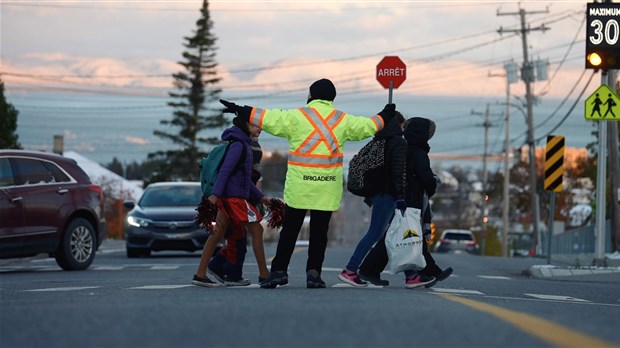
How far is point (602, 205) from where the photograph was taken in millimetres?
22422

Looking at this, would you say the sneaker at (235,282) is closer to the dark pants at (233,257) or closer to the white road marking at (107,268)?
the dark pants at (233,257)

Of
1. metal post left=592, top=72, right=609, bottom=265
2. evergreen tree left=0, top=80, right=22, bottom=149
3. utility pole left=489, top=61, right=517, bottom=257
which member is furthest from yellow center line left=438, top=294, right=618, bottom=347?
utility pole left=489, top=61, right=517, bottom=257

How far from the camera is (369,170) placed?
12836 millimetres

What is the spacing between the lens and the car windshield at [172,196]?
A: 81.0 feet

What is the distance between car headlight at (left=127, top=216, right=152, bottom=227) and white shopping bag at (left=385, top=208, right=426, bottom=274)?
1147 cm

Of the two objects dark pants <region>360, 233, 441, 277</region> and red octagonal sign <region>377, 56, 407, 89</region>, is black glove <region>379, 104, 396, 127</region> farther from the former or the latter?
red octagonal sign <region>377, 56, 407, 89</region>

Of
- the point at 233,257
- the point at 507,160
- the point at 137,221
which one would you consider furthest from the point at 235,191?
the point at 507,160

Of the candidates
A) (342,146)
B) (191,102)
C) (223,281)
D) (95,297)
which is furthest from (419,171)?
(191,102)

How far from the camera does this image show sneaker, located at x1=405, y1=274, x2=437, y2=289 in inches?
520

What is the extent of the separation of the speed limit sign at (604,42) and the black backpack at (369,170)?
9015 millimetres

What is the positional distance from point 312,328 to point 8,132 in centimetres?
4510

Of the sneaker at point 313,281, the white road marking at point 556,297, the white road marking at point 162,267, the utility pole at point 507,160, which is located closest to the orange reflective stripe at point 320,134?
the sneaker at point 313,281

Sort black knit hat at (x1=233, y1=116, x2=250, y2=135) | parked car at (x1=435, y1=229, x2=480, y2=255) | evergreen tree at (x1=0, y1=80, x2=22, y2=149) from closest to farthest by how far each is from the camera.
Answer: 1. black knit hat at (x1=233, y1=116, x2=250, y2=135)
2. evergreen tree at (x1=0, y1=80, x2=22, y2=149)
3. parked car at (x1=435, y1=229, x2=480, y2=255)

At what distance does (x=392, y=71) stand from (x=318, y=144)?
598 cm
